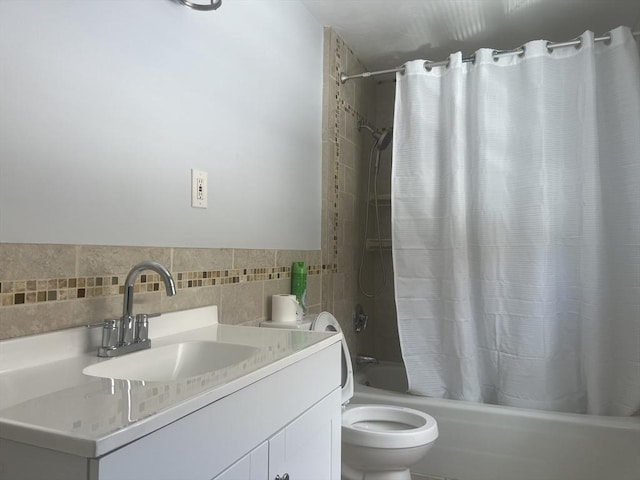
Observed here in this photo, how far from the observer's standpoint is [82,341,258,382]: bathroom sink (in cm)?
105

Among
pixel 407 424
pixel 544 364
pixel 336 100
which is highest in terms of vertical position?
pixel 336 100

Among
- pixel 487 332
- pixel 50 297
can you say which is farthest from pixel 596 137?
pixel 50 297

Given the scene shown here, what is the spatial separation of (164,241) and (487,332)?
1.51 m

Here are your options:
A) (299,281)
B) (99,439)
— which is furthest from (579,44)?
Result: (99,439)

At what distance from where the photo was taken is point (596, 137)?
76.9 inches

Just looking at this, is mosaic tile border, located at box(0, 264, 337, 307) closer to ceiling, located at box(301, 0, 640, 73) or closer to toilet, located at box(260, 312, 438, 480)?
toilet, located at box(260, 312, 438, 480)

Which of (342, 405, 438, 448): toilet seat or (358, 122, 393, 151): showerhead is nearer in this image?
(342, 405, 438, 448): toilet seat

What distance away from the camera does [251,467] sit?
874 millimetres

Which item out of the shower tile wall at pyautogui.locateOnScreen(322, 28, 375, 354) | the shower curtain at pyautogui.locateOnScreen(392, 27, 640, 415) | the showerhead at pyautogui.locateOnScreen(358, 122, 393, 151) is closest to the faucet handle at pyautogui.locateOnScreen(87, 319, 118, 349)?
the shower tile wall at pyautogui.locateOnScreen(322, 28, 375, 354)

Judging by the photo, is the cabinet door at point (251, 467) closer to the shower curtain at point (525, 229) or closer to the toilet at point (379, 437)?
the toilet at point (379, 437)

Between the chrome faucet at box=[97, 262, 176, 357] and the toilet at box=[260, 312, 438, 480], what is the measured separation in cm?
68

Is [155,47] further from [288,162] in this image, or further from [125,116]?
[288,162]

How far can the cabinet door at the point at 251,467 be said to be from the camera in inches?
32.0

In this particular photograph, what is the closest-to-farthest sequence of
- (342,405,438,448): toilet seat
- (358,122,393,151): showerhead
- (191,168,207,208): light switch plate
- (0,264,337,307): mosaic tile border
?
(0,264,337,307): mosaic tile border, (191,168,207,208): light switch plate, (342,405,438,448): toilet seat, (358,122,393,151): showerhead
